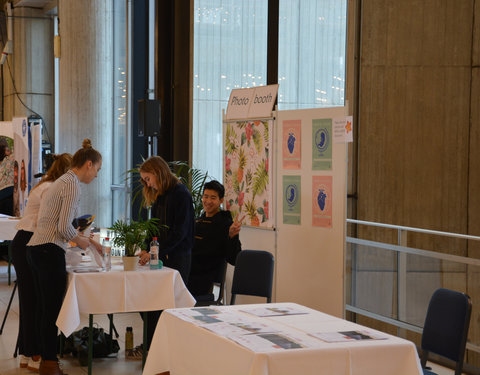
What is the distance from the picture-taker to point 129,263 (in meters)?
4.94

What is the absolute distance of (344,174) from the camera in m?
5.42

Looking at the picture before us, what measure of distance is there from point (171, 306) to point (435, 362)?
82.2 inches

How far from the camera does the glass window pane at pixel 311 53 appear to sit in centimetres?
753

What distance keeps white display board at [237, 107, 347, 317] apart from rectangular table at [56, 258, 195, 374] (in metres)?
1.11

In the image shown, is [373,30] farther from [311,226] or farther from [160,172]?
[160,172]

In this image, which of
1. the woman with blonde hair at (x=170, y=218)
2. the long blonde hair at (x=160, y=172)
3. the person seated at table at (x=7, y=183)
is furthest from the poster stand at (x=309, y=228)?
the person seated at table at (x=7, y=183)

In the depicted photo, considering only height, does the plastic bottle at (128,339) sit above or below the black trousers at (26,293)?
below

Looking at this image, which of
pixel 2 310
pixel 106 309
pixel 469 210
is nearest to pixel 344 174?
pixel 106 309

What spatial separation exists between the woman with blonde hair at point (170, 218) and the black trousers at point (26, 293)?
813 mm

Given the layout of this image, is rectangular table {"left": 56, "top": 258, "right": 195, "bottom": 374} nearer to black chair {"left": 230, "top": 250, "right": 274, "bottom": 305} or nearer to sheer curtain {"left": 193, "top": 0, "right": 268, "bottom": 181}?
black chair {"left": 230, "top": 250, "right": 274, "bottom": 305}

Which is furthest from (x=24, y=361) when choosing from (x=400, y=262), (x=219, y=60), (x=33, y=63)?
(x=33, y=63)

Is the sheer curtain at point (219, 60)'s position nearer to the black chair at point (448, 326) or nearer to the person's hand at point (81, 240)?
the person's hand at point (81, 240)

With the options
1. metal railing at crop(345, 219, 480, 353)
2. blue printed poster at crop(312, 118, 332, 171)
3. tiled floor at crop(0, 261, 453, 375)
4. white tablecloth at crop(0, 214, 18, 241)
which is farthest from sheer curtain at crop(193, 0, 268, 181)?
metal railing at crop(345, 219, 480, 353)

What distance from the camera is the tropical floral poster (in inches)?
241
